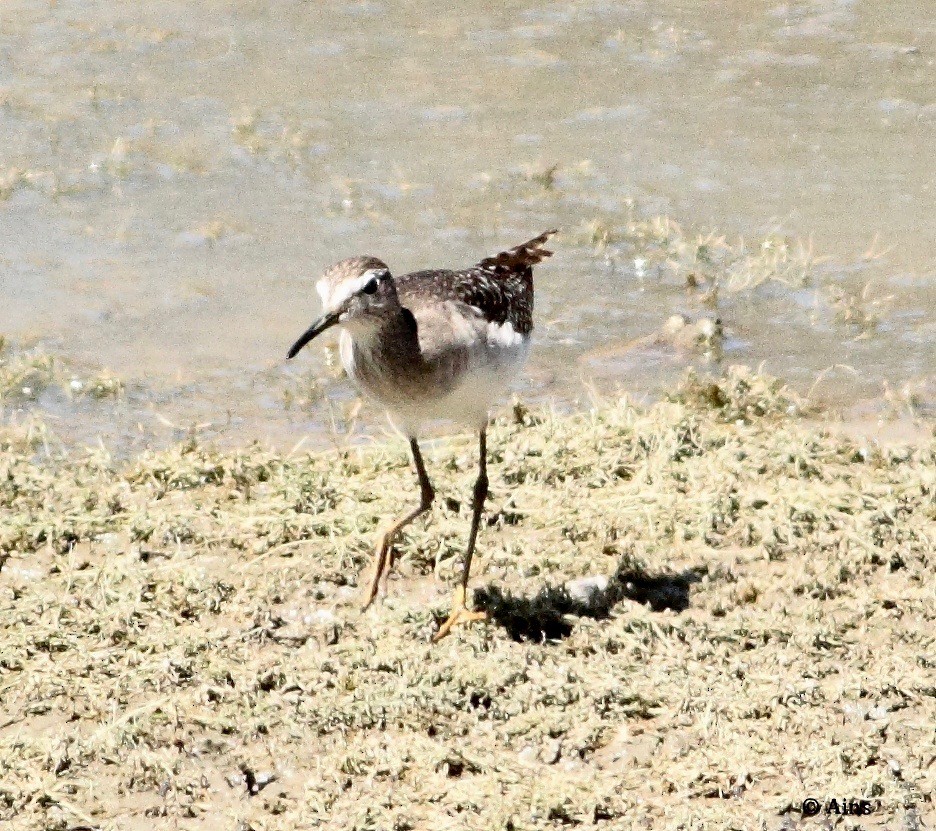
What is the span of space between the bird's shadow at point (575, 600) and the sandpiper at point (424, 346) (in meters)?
0.12

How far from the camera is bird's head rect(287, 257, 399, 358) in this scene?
18.6ft

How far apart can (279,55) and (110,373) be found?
5.21 metres

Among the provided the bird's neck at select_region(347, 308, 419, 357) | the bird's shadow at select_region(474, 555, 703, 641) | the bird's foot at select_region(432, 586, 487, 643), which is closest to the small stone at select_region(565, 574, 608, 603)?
the bird's shadow at select_region(474, 555, 703, 641)

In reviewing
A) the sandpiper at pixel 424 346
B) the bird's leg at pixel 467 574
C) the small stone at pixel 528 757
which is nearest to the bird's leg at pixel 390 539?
the sandpiper at pixel 424 346

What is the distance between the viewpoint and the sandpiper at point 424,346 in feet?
18.9

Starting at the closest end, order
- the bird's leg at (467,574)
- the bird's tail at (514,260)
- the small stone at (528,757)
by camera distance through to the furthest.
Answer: the small stone at (528,757) < the bird's leg at (467,574) < the bird's tail at (514,260)

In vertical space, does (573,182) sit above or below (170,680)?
above

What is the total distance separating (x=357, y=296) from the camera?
18.7ft

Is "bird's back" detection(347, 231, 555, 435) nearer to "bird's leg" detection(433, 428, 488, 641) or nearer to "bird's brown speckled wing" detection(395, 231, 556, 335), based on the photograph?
"bird's brown speckled wing" detection(395, 231, 556, 335)

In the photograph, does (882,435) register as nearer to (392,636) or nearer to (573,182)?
(392,636)

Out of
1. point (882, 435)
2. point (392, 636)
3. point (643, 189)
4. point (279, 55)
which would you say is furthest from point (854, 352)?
point (279, 55)

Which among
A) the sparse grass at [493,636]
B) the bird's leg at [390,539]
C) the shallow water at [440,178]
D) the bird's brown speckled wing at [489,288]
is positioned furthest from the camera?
the shallow water at [440,178]

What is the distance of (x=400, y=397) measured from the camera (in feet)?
19.5

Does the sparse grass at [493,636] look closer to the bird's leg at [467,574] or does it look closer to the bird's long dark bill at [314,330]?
the bird's leg at [467,574]
